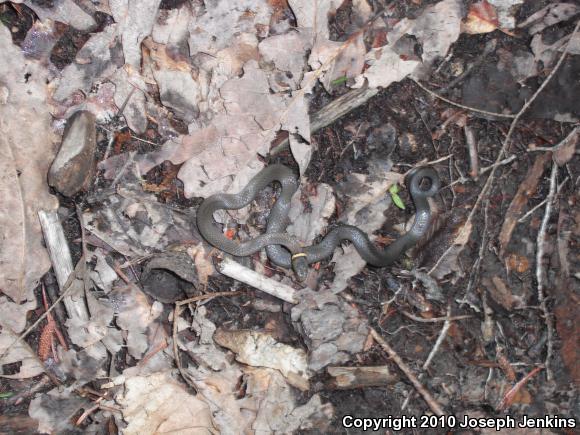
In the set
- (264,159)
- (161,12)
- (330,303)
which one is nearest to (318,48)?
(264,159)

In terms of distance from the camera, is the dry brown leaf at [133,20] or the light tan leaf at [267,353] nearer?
the dry brown leaf at [133,20]

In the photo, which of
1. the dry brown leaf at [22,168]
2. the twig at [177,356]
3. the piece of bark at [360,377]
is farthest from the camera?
the piece of bark at [360,377]

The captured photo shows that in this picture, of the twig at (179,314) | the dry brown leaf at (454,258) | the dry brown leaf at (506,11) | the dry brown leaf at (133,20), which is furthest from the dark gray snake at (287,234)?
the dry brown leaf at (506,11)

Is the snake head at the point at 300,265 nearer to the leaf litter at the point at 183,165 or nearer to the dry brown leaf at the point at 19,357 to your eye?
the leaf litter at the point at 183,165

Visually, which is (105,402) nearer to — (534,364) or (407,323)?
(407,323)

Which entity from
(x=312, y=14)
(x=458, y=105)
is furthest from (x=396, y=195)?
(x=312, y=14)

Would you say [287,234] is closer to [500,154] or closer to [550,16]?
[500,154]

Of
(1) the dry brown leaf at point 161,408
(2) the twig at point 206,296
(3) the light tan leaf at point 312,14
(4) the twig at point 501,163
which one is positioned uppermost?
(3) the light tan leaf at point 312,14

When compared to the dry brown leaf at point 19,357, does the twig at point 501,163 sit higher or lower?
higher
